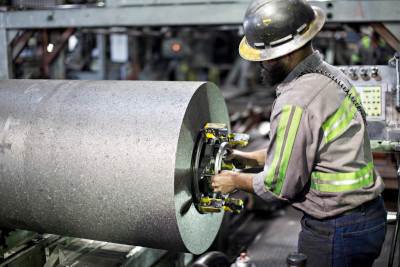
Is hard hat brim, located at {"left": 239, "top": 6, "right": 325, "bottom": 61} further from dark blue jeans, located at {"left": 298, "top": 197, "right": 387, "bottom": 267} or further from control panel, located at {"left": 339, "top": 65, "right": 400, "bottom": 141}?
control panel, located at {"left": 339, "top": 65, "right": 400, "bottom": 141}

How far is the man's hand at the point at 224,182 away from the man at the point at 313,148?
42mm

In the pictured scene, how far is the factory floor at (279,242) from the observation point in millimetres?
3436

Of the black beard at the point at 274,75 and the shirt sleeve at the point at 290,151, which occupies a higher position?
the black beard at the point at 274,75

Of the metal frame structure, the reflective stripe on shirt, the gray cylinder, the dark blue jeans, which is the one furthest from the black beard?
the metal frame structure

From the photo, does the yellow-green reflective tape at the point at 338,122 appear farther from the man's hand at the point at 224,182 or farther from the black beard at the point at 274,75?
the man's hand at the point at 224,182

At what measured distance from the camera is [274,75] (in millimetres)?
1882

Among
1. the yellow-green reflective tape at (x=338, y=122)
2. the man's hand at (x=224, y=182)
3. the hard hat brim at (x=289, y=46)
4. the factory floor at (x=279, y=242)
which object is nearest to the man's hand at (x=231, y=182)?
the man's hand at (x=224, y=182)

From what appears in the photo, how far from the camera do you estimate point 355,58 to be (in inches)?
313

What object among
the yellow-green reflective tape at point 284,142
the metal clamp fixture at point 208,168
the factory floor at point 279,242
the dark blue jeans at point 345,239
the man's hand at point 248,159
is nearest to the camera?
the yellow-green reflective tape at point 284,142

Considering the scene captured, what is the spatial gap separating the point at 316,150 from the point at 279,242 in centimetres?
237

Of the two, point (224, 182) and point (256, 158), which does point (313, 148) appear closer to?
point (224, 182)

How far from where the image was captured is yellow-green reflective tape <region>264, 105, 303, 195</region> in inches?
64.9

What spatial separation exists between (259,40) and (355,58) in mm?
6660

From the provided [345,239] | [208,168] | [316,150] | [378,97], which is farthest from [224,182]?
[378,97]
